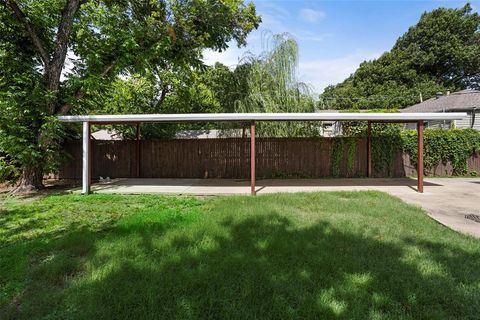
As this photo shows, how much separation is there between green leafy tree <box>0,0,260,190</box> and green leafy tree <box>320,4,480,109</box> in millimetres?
24751

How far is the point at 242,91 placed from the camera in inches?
512

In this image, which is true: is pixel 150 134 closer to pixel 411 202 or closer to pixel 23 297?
pixel 411 202

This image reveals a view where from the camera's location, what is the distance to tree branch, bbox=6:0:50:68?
365 inches

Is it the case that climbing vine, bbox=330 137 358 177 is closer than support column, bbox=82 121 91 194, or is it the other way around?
support column, bbox=82 121 91 194

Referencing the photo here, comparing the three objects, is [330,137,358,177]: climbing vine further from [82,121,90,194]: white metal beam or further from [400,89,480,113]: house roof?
[400,89,480,113]: house roof

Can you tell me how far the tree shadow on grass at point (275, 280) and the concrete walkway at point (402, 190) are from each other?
7.28 feet

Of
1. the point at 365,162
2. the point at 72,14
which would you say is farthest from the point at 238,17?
the point at 365,162

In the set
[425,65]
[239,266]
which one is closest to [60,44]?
[239,266]

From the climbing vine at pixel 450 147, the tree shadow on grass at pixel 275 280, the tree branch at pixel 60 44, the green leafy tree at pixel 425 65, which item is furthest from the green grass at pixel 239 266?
the green leafy tree at pixel 425 65

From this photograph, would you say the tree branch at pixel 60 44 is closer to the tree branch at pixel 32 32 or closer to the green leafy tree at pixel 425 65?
the tree branch at pixel 32 32

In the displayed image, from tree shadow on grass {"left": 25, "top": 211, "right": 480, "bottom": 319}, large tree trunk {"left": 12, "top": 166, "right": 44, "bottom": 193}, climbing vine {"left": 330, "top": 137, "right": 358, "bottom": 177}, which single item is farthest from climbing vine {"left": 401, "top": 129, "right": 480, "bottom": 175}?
large tree trunk {"left": 12, "top": 166, "right": 44, "bottom": 193}

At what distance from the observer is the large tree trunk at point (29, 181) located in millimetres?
9629

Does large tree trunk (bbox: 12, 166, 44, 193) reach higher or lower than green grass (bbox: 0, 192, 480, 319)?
higher

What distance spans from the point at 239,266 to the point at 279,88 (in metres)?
9.70
